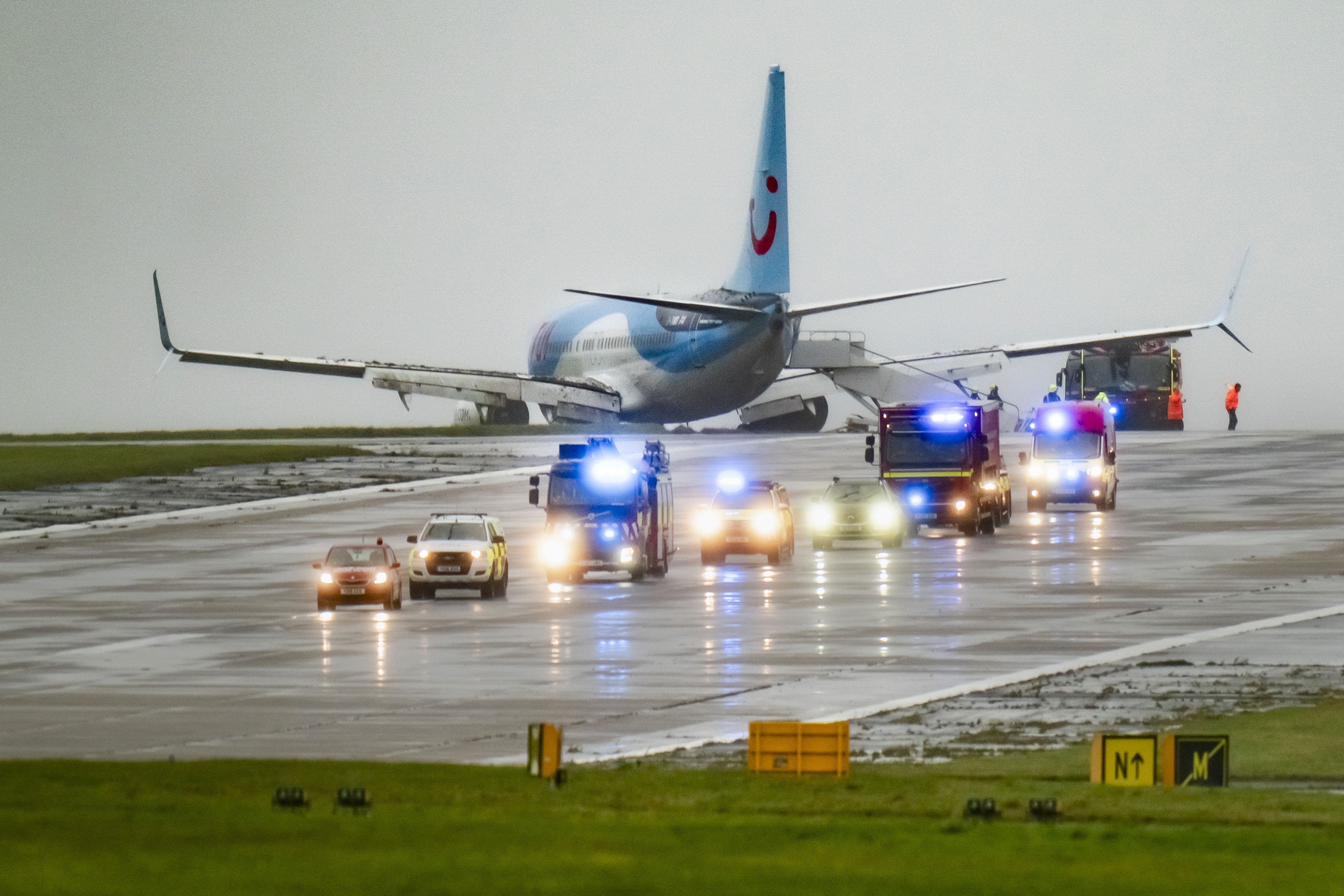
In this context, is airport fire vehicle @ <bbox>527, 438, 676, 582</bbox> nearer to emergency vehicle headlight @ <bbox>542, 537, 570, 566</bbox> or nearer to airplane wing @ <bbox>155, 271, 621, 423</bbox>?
emergency vehicle headlight @ <bbox>542, 537, 570, 566</bbox>

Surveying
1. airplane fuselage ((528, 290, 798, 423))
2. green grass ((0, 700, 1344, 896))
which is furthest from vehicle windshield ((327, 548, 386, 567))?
airplane fuselage ((528, 290, 798, 423))

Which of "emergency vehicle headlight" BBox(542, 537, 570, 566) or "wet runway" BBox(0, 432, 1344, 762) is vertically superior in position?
"emergency vehicle headlight" BBox(542, 537, 570, 566)

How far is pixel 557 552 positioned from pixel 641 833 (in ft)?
106

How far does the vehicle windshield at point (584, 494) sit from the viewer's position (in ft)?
161

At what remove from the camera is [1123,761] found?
864 inches

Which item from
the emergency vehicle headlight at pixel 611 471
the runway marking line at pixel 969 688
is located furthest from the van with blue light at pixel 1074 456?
the runway marking line at pixel 969 688

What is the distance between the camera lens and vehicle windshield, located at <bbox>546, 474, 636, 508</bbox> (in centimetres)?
4900

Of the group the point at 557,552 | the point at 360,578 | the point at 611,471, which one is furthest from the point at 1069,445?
the point at 360,578

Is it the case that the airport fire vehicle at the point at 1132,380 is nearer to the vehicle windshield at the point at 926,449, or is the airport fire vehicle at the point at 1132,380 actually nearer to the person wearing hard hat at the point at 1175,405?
the person wearing hard hat at the point at 1175,405

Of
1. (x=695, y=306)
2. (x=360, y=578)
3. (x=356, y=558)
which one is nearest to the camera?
(x=360, y=578)

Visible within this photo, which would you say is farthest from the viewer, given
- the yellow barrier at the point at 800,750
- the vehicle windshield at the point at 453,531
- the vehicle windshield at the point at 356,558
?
the vehicle windshield at the point at 453,531

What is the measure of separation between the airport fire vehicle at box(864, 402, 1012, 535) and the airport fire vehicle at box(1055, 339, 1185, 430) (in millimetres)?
42248

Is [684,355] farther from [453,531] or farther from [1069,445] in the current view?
[453,531]

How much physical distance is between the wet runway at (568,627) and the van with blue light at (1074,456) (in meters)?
0.97
